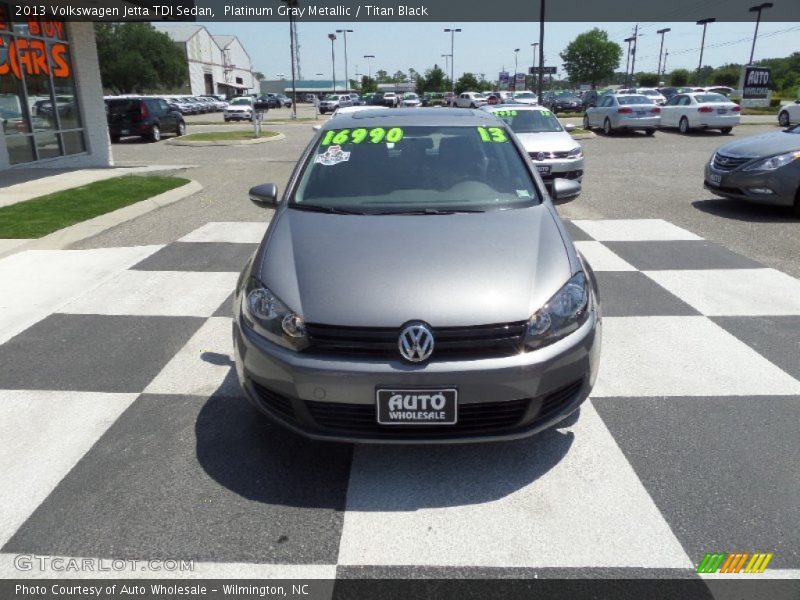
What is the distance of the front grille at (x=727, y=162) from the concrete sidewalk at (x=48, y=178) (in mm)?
10827

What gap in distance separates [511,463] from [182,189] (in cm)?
946

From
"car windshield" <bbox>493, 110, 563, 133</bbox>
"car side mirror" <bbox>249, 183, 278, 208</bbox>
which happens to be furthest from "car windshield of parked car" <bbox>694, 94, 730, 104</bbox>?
"car side mirror" <bbox>249, 183, 278, 208</bbox>

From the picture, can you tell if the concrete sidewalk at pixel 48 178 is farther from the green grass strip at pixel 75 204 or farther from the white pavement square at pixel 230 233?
the white pavement square at pixel 230 233

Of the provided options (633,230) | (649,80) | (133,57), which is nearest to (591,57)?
(649,80)

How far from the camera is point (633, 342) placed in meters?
4.44

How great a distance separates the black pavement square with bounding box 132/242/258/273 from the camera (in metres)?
6.36

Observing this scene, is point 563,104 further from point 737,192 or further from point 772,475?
point 772,475

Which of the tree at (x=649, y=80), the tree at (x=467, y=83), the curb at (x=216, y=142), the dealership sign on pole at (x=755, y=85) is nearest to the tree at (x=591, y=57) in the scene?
the tree at (x=649, y=80)

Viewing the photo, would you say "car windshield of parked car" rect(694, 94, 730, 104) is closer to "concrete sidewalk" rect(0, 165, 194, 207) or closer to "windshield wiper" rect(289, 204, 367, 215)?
"concrete sidewalk" rect(0, 165, 194, 207)

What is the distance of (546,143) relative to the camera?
10734mm

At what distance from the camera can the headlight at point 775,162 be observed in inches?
→ 335

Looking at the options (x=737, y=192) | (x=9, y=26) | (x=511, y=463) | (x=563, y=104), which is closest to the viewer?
(x=511, y=463)

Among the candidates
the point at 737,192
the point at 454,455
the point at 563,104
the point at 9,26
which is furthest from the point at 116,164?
the point at 563,104

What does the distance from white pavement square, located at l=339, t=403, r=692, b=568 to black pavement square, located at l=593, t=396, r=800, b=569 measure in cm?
12
